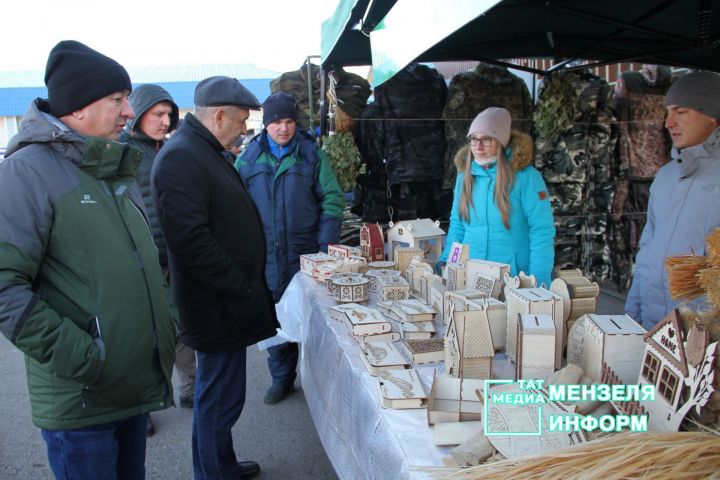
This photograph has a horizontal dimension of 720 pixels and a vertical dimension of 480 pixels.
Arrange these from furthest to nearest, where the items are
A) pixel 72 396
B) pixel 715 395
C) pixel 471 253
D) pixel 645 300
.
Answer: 1. pixel 471 253
2. pixel 645 300
3. pixel 72 396
4. pixel 715 395

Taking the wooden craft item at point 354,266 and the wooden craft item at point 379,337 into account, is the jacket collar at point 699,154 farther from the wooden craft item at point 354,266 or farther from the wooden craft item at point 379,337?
the wooden craft item at point 354,266

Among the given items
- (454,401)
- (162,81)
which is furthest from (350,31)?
(162,81)

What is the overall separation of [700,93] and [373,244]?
167cm

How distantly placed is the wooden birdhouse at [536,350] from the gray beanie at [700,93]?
4.64ft

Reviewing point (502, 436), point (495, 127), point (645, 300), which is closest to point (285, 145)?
point (495, 127)

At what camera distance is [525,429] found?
1.06 meters

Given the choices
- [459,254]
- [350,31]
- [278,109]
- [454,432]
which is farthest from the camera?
[350,31]

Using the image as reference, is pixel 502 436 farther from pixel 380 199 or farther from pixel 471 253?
pixel 380 199

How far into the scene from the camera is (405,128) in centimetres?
481

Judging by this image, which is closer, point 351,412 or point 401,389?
point 401,389

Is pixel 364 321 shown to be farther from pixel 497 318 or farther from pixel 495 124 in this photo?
pixel 495 124

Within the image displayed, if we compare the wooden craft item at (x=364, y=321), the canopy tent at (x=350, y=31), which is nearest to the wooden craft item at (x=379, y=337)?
the wooden craft item at (x=364, y=321)

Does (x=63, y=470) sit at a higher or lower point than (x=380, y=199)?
lower

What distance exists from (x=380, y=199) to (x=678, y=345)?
159 inches
